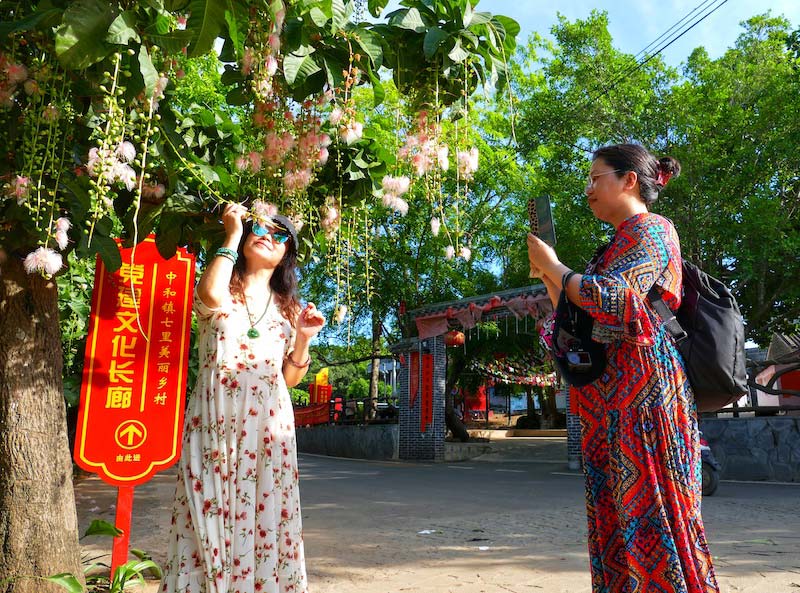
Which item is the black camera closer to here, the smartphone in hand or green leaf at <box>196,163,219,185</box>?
the smartphone in hand

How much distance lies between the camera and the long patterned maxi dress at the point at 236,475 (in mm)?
2143

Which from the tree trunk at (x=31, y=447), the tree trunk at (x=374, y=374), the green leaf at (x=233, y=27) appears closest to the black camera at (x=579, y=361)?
the green leaf at (x=233, y=27)

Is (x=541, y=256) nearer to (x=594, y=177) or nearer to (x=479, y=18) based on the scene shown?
(x=594, y=177)

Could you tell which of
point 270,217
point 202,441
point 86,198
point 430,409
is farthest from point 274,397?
point 430,409

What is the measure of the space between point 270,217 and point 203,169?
409mm

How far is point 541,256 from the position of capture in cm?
205

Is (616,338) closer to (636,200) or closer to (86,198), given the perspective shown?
(636,200)

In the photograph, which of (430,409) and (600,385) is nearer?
(600,385)

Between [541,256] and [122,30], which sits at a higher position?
[122,30]

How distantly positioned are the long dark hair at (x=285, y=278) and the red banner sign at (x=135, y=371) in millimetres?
1097

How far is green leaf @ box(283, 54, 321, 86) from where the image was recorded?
1959mm

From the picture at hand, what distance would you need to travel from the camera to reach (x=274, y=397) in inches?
92.5

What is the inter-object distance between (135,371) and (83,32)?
94.9 inches

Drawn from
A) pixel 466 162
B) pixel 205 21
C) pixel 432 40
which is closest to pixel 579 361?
pixel 466 162
